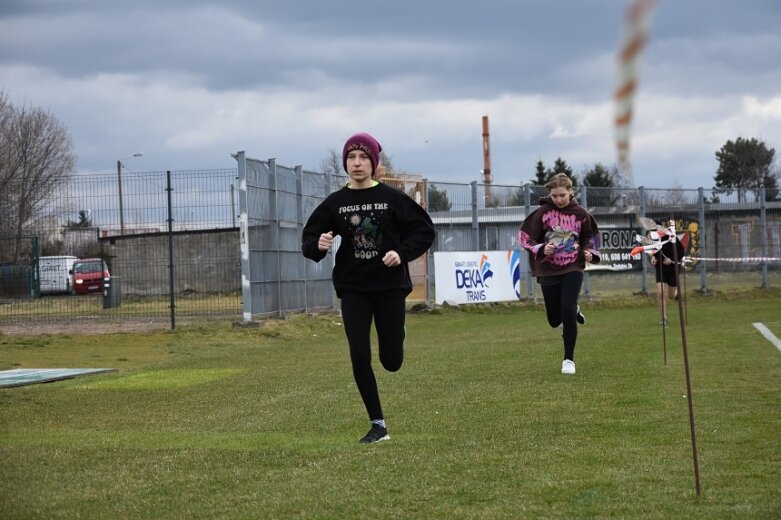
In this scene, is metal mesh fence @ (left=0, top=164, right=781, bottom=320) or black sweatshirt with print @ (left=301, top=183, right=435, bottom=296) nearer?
black sweatshirt with print @ (left=301, top=183, right=435, bottom=296)

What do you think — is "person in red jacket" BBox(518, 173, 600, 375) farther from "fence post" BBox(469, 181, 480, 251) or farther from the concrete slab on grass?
"fence post" BBox(469, 181, 480, 251)

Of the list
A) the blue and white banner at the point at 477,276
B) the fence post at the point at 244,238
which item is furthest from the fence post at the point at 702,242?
the fence post at the point at 244,238

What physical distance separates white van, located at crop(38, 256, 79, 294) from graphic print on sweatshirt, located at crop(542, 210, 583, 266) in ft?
55.5

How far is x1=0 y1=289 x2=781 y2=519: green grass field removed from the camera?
557 centimetres

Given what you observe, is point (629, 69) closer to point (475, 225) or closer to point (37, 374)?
point (37, 374)

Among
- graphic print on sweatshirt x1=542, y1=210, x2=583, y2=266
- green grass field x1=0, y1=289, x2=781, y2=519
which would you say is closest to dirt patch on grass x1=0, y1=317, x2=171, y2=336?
green grass field x1=0, y1=289, x2=781, y2=519

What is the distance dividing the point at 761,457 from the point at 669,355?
808 cm

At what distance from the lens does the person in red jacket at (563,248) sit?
12266mm

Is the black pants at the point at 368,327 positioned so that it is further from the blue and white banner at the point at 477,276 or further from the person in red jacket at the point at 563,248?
the blue and white banner at the point at 477,276

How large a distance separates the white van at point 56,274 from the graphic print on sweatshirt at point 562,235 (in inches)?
666

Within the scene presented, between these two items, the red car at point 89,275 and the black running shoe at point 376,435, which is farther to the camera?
the red car at point 89,275

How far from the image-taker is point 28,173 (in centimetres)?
2531

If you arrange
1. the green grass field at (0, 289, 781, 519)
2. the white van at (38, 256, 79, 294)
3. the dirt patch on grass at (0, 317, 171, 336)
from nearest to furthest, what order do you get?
the green grass field at (0, 289, 781, 519)
the dirt patch on grass at (0, 317, 171, 336)
the white van at (38, 256, 79, 294)

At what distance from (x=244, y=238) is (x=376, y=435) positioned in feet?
48.4
